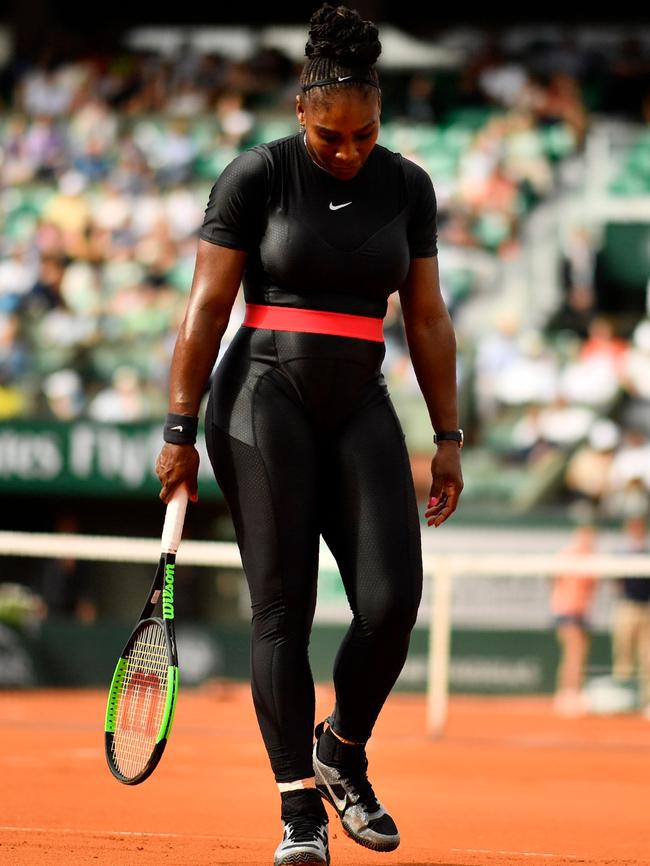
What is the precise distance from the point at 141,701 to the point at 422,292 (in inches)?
59.7

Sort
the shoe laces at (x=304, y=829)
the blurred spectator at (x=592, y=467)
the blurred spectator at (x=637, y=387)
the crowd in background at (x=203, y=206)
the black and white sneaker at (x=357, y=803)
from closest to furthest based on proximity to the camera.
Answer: the shoe laces at (x=304, y=829) → the black and white sneaker at (x=357, y=803) → the blurred spectator at (x=592, y=467) → the blurred spectator at (x=637, y=387) → the crowd in background at (x=203, y=206)

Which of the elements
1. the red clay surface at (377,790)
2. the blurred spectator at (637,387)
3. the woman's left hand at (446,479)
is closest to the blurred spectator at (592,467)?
the blurred spectator at (637,387)

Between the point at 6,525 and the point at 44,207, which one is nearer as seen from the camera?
the point at 6,525

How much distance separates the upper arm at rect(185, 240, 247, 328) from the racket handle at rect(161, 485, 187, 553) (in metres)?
0.51

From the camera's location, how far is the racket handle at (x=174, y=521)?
15.6 ft

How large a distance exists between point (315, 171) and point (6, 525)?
500 inches

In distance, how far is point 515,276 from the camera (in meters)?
18.4

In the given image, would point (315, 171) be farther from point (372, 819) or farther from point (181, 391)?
point (372, 819)

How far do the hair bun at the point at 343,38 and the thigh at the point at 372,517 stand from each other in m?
1.03

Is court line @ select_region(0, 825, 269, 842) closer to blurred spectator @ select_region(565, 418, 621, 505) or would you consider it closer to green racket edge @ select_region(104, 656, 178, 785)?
green racket edge @ select_region(104, 656, 178, 785)

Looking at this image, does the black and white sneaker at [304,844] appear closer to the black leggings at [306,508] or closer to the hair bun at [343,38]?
the black leggings at [306,508]

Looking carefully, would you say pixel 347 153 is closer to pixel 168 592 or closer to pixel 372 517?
pixel 372 517

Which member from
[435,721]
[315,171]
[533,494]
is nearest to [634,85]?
[533,494]

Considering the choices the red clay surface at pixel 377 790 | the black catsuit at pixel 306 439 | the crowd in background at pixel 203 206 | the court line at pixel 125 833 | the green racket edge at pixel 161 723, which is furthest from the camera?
the crowd in background at pixel 203 206
